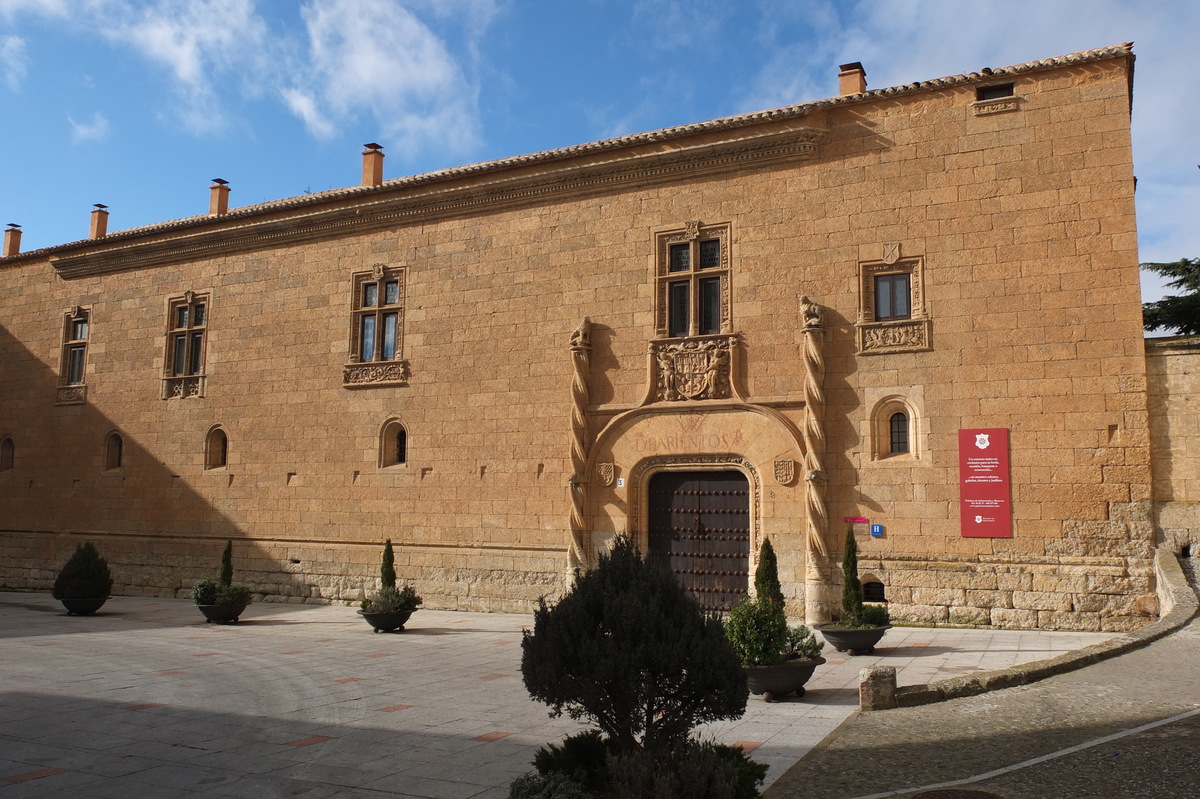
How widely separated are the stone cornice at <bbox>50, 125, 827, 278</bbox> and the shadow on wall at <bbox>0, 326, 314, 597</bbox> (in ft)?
13.5

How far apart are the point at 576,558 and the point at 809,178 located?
8101 millimetres

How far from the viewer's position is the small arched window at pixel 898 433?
577 inches

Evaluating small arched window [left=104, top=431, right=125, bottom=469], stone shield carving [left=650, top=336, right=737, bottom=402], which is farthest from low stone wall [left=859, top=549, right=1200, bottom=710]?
small arched window [left=104, top=431, right=125, bottom=469]

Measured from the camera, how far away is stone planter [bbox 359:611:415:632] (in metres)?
15.1

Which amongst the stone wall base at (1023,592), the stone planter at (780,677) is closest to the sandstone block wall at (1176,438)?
the stone wall base at (1023,592)

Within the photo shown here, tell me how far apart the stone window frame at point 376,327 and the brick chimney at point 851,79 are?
32.0ft

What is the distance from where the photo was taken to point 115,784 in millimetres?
6270

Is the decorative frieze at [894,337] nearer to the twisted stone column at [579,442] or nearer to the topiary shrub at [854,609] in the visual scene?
the topiary shrub at [854,609]

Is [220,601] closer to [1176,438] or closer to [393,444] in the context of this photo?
[393,444]

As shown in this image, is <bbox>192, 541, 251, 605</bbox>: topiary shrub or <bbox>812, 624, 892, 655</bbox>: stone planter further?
<bbox>192, 541, 251, 605</bbox>: topiary shrub

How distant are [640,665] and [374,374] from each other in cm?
1529

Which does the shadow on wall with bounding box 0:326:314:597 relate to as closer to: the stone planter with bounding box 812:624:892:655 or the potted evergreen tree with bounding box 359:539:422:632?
the potted evergreen tree with bounding box 359:539:422:632

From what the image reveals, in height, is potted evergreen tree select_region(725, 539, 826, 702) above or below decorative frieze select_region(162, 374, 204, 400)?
below

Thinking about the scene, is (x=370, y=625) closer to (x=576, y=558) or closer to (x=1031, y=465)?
(x=576, y=558)
